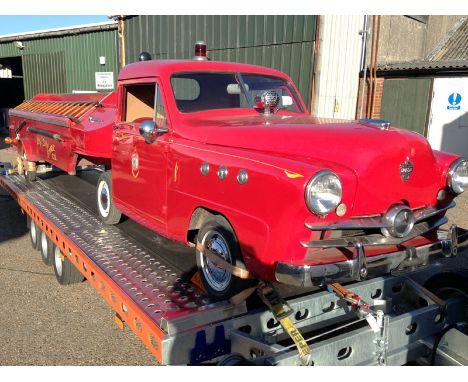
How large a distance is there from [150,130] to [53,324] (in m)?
1.98

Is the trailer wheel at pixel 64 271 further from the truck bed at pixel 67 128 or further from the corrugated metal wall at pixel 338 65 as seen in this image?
the corrugated metal wall at pixel 338 65

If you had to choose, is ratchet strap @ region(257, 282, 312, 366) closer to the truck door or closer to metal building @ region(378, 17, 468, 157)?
the truck door

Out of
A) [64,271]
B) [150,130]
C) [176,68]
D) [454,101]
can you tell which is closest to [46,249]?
[64,271]

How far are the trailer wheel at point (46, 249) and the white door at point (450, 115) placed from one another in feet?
33.0

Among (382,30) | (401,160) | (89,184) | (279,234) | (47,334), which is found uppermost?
(382,30)

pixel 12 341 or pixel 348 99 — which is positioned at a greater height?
pixel 348 99

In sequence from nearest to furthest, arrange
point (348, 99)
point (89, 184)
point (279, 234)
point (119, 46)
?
Answer: point (279, 234) → point (89, 184) → point (348, 99) → point (119, 46)

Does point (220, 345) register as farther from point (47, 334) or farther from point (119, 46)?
point (119, 46)

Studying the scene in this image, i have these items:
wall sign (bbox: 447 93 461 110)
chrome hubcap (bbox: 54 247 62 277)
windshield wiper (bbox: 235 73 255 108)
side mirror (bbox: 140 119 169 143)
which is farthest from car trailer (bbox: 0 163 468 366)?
wall sign (bbox: 447 93 461 110)

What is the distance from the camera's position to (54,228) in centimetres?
436

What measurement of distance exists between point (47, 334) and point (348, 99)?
9679 mm

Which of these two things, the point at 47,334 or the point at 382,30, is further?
the point at 382,30

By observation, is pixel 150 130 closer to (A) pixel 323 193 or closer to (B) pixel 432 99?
(A) pixel 323 193

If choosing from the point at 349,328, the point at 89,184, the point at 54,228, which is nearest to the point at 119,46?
the point at 89,184
